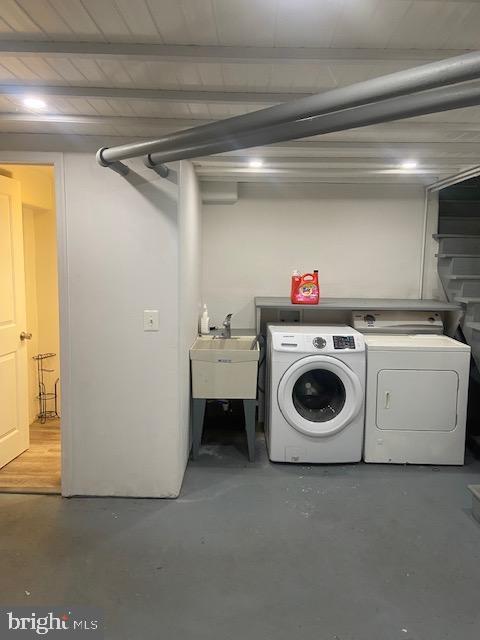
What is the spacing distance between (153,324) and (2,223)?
1.41 metres

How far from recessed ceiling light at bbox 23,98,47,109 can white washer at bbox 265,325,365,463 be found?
2.03m

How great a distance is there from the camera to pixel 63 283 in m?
2.57

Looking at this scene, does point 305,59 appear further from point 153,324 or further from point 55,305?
point 55,305

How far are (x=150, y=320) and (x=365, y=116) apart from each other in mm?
1668

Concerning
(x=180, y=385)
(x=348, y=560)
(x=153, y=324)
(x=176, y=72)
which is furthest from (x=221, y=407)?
(x=176, y=72)

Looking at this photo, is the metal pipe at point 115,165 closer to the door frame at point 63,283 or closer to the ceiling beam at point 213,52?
the door frame at point 63,283

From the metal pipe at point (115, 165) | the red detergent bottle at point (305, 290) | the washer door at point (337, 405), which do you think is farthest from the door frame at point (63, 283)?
the red detergent bottle at point (305, 290)

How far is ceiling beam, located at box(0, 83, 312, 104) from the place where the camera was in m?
1.87

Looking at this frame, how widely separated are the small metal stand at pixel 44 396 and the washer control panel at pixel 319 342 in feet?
8.35

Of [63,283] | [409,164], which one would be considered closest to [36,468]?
[63,283]

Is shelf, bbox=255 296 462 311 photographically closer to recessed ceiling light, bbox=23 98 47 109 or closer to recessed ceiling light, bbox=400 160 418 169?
recessed ceiling light, bbox=400 160 418 169

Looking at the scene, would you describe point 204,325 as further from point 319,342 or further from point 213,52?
point 213,52

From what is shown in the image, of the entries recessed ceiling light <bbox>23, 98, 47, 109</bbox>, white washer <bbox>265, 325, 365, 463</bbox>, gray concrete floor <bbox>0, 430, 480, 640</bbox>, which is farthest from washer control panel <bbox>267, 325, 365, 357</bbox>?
recessed ceiling light <bbox>23, 98, 47, 109</bbox>

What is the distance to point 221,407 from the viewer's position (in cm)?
401
